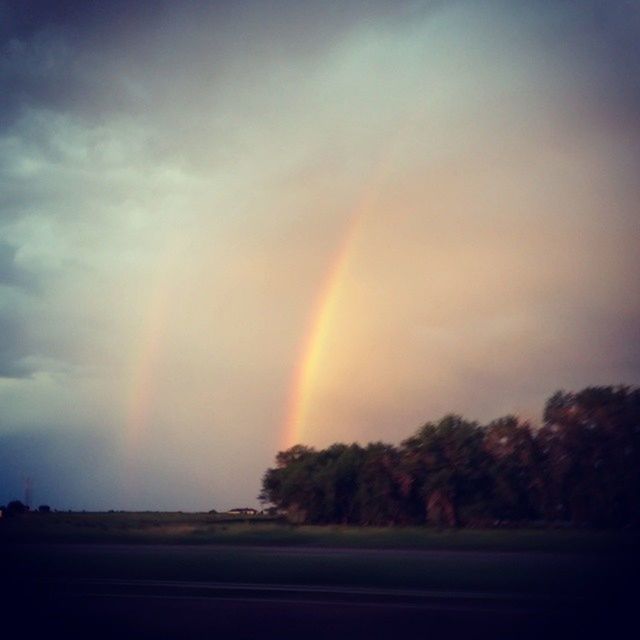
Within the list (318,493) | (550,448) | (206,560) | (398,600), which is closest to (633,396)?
(550,448)

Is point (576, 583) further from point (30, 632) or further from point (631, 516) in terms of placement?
point (631, 516)

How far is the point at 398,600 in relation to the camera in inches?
574

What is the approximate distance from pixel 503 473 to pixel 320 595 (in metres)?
43.8

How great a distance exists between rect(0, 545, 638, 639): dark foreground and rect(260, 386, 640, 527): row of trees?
2993 cm

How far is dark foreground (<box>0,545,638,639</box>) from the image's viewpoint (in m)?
11.6

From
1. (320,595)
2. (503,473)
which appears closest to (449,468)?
(503,473)

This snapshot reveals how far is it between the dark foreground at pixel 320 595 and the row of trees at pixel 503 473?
29.9 metres

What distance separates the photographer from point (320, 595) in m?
15.4

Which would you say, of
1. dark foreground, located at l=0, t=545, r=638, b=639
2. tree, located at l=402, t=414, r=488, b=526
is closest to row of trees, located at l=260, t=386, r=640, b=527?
Answer: tree, located at l=402, t=414, r=488, b=526

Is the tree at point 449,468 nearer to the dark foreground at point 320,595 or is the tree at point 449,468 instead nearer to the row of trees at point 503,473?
the row of trees at point 503,473

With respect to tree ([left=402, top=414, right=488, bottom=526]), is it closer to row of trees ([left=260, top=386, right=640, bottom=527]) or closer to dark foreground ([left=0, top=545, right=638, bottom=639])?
row of trees ([left=260, top=386, right=640, bottom=527])

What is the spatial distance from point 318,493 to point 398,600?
174 feet

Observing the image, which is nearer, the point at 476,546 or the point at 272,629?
the point at 272,629

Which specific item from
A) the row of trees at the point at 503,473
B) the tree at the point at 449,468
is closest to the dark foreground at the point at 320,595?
the row of trees at the point at 503,473
